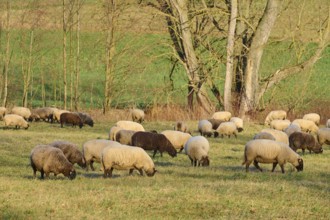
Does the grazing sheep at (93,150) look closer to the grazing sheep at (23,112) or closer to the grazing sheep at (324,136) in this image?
the grazing sheep at (324,136)

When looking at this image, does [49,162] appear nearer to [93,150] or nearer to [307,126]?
[93,150]

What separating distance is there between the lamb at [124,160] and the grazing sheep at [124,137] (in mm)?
6465

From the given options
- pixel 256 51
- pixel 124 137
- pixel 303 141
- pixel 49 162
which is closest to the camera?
pixel 49 162

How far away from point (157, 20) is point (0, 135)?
48.6ft

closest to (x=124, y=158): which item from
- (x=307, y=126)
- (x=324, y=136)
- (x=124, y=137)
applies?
(x=124, y=137)

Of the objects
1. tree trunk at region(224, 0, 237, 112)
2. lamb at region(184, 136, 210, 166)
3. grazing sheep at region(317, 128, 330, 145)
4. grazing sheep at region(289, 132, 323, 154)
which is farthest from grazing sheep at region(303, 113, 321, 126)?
lamb at region(184, 136, 210, 166)

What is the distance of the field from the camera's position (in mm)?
13219

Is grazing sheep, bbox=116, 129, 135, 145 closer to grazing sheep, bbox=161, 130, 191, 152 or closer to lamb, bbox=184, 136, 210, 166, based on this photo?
grazing sheep, bbox=161, 130, 191, 152

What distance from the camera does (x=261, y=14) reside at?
4134 centimetres

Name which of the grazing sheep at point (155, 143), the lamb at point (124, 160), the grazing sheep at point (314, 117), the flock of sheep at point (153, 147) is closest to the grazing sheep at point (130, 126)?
the flock of sheep at point (153, 147)

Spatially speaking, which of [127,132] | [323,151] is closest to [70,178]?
[127,132]

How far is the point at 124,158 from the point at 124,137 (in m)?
7.06

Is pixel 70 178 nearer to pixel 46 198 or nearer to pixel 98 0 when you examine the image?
pixel 46 198

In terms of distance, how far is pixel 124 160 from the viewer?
56.8ft
